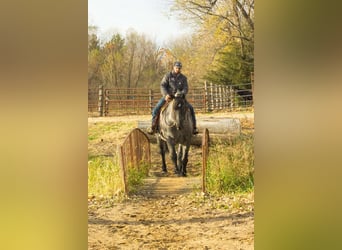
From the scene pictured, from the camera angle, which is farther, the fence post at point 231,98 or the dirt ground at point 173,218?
the fence post at point 231,98

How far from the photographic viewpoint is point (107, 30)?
122 inches

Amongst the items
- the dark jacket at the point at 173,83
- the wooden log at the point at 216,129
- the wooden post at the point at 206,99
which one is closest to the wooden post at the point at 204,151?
the wooden log at the point at 216,129

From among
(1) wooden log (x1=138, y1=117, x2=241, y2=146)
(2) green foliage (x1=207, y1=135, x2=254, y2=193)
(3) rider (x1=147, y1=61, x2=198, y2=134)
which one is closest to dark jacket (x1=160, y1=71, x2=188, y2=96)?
(3) rider (x1=147, y1=61, x2=198, y2=134)

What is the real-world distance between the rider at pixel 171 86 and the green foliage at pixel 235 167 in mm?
330

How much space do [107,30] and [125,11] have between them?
0.61ft

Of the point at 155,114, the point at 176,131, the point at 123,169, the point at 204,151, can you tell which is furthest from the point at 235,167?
the point at 123,169

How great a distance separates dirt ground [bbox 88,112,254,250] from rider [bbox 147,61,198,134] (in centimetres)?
28

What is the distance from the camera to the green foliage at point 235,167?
3199mm

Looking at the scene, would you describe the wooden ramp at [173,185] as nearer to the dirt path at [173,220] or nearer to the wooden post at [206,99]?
the dirt path at [173,220]

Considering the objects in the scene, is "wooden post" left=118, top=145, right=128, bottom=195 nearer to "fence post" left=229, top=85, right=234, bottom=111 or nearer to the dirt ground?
the dirt ground

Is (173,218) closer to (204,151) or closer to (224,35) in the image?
(204,151)

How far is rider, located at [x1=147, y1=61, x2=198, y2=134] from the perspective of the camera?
10.4 feet

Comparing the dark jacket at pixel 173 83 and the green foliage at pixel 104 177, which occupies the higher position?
the dark jacket at pixel 173 83
